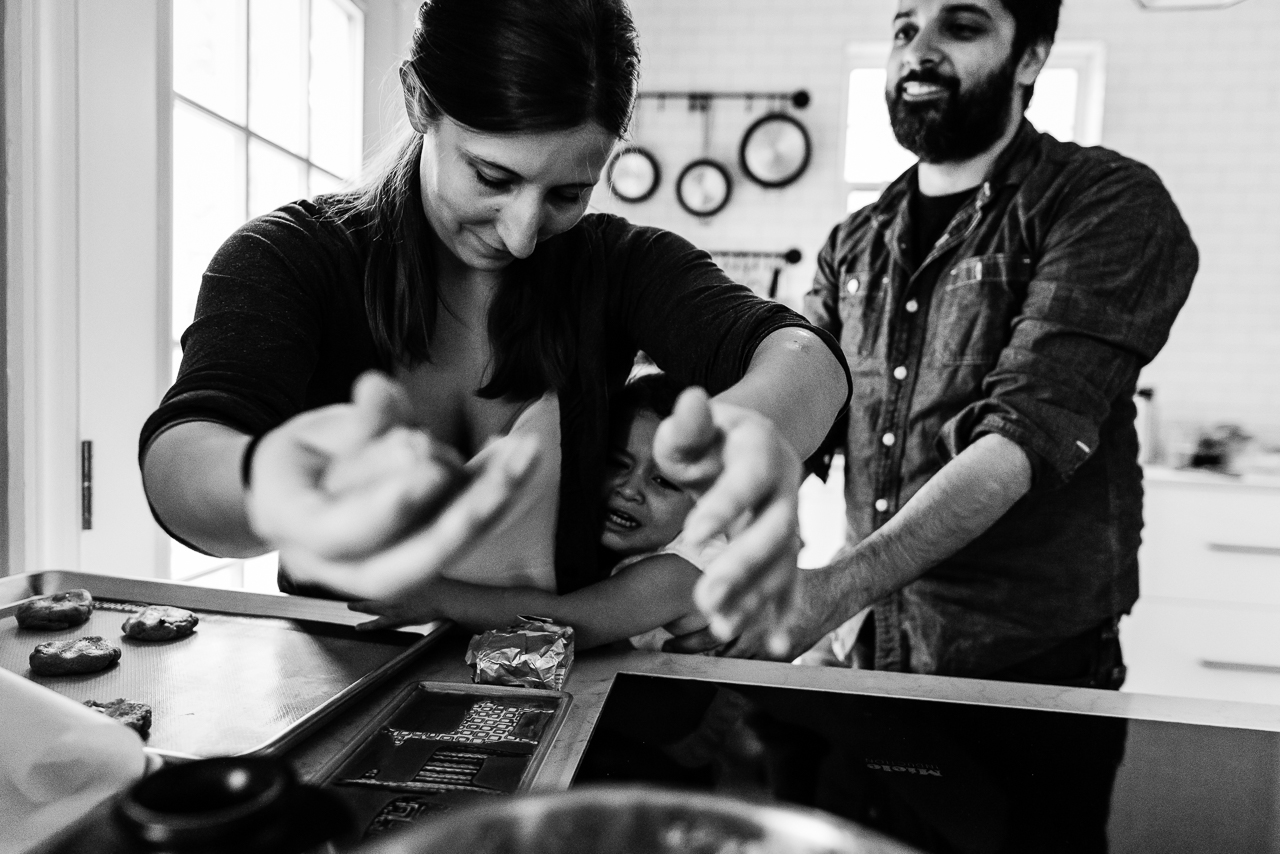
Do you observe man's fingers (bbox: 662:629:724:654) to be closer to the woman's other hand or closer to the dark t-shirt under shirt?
the woman's other hand

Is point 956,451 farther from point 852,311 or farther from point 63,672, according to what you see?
point 63,672

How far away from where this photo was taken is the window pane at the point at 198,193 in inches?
63.5

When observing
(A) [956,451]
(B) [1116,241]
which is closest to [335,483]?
Answer: (A) [956,451]

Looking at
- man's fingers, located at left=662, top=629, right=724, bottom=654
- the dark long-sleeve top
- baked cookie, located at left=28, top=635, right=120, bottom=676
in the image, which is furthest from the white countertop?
baked cookie, located at left=28, top=635, right=120, bottom=676

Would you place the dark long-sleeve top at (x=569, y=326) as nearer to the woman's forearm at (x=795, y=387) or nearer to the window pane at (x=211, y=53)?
the woman's forearm at (x=795, y=387)

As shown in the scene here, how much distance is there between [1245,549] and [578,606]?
2353mm

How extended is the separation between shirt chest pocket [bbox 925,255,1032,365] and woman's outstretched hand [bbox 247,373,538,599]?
1063 millimetres

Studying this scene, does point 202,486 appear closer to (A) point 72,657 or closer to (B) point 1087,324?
(A) point 72,657

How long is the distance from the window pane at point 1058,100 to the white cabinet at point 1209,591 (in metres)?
1.45

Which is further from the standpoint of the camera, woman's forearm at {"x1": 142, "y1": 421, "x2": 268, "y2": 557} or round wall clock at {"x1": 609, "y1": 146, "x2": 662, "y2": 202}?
round wall clock at {"x1": 609, "y1": 146, "x2": 662, "y2": 202}

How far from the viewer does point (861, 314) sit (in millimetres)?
1496

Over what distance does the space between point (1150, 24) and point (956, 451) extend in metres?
2.71

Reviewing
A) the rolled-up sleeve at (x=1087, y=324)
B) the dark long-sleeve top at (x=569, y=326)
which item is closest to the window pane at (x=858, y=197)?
the rolled-up sleeve at (x=1087, y=324)

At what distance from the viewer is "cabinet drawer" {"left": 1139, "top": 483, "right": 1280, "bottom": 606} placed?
8.10 ft
